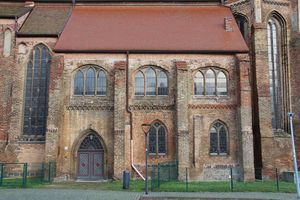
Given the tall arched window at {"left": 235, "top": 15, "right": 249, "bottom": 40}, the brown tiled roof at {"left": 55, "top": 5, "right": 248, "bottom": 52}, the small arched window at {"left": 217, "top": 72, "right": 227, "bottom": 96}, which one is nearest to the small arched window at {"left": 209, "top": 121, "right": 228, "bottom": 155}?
the small arched window at {"left": 217, "top": 72, "right": 227, "bottom": 96}

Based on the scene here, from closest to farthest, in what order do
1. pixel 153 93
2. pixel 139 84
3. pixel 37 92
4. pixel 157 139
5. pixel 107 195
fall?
pixel 107 195
pixel 157 139
pixel 153 93
pixel 139 84
pixel 37 92

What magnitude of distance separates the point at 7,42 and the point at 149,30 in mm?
10652

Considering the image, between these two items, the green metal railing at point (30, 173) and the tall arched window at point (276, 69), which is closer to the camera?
the green metal railing at point (30, 173)

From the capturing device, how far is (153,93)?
2386 cm

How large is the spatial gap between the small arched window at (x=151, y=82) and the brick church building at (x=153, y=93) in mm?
73

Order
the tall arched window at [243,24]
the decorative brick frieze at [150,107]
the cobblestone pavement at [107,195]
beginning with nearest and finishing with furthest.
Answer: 1. the cobblestone pavement at [107,195]
2. the decorative brick frieze at [150,107]
3. the tall arched window at [243,24]

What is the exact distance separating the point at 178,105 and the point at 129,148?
447cm

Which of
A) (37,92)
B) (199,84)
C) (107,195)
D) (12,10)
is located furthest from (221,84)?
(12,10)

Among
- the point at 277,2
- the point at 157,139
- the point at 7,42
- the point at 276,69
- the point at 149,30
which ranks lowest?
the point at 157,139

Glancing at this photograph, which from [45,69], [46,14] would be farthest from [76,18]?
[45,69]

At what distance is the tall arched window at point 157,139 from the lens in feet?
76.2

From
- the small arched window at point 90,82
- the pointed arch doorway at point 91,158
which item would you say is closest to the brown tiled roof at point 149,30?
the small arched window at point 90,82

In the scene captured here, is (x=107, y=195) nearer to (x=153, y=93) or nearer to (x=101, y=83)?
(x=153, y=93)

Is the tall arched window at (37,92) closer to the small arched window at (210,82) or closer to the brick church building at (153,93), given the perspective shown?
the brick church building at (153,93)
